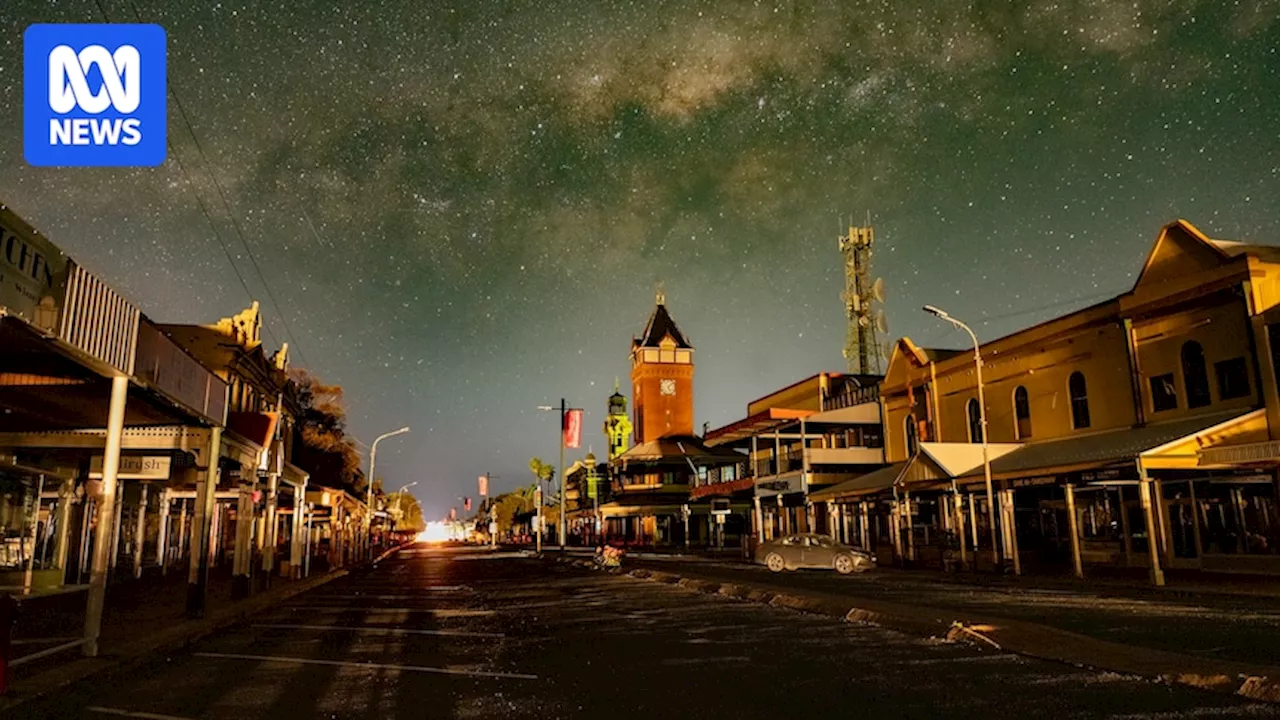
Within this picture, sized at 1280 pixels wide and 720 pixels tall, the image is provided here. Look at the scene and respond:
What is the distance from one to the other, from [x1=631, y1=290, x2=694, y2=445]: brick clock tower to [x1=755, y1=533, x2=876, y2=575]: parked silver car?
73.5m

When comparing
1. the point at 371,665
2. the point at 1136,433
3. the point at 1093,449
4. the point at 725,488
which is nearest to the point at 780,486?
the point at 725,488

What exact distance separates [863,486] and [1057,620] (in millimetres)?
23382

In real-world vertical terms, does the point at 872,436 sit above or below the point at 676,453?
below

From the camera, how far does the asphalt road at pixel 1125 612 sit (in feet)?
38.5

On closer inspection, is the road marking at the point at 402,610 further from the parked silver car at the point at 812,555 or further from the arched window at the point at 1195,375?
the arched window at the point at 1195,375

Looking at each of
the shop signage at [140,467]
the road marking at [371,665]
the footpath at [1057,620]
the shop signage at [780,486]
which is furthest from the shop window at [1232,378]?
the shop signage at [140,467]

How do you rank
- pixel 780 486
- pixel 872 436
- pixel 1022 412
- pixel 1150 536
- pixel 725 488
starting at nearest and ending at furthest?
pixel 1150 536
pixel 1022 412
pixel 780 486
pixel 872 436
pixel 725 488

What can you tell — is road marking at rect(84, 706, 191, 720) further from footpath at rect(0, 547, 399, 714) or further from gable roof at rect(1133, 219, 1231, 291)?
gable roof at rect(1133, 219, 1231, 291)

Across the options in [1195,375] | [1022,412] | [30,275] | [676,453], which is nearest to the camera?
[30,275]

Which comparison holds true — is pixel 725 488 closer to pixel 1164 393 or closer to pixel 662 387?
pixel 1164 393

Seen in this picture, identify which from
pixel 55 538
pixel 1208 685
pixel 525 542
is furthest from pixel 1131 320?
pixel 525 542

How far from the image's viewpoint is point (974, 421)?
36625 millimetres

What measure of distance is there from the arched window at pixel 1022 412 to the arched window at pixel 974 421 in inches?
82.8

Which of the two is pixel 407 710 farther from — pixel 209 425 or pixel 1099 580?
pixel 1099 580
